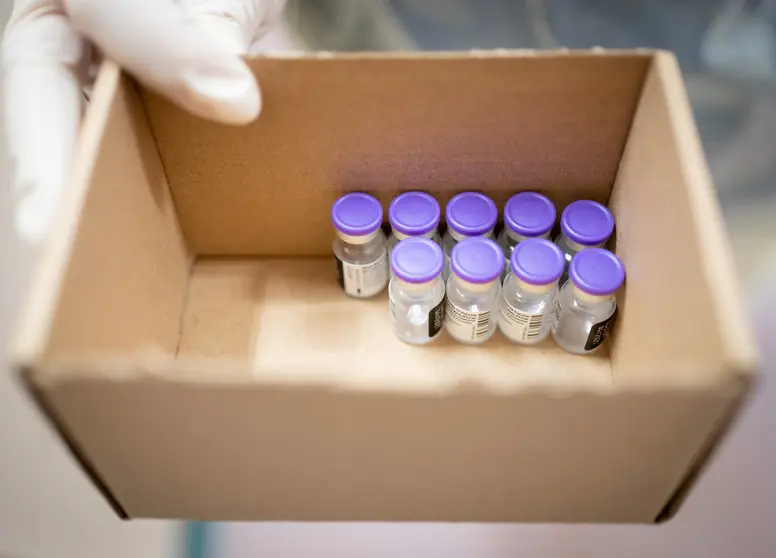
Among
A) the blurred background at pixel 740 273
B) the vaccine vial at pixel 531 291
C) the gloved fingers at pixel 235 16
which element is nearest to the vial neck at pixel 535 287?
the vaccine vial at pixel 531 291

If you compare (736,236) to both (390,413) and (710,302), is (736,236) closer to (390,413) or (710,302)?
(710,302)

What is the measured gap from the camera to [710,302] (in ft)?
1.65

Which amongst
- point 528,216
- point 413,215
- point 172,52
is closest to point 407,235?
point 413,215

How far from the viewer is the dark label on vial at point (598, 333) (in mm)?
714

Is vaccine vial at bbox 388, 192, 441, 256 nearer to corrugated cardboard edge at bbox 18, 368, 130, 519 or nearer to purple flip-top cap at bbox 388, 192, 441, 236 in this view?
purple flip-top cap at bbox 388, 192, 441, 236

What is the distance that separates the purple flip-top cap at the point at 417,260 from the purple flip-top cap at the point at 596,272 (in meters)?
0.13

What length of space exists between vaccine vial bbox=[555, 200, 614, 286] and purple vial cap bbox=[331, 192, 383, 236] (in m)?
0.20

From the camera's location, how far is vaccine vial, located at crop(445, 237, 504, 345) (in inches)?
27.3

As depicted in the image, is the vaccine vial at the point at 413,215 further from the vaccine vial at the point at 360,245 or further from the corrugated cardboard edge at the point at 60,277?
the corrugated cardboard edge at the point at 60,277

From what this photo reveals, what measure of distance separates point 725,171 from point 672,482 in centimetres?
42

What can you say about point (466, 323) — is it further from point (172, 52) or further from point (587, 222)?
point (172, 52)

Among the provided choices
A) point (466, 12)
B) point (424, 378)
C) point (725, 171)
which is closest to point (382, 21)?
point (466, 12)

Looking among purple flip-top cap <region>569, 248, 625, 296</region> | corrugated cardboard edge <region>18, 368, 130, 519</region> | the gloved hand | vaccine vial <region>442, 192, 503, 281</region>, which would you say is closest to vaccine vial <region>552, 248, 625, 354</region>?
purple flip-top cap <region>569, 248, 625, 296</region>

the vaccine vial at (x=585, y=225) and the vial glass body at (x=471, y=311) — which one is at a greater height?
the vaccine vial at (x=585, y=225)
